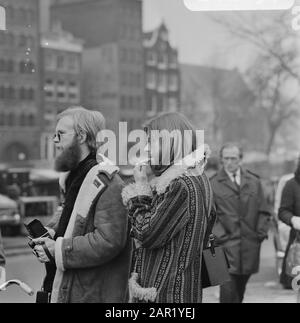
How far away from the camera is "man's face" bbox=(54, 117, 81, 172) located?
9.23 feet

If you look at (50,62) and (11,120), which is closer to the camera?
(11,120)

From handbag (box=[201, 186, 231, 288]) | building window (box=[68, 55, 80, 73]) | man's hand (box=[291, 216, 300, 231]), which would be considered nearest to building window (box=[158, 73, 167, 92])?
building window (box=[68, 55, 80, 73])

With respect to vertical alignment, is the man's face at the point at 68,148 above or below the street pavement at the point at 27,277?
above

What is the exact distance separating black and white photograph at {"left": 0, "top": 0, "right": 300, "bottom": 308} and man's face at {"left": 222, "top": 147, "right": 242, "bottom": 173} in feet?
0.06

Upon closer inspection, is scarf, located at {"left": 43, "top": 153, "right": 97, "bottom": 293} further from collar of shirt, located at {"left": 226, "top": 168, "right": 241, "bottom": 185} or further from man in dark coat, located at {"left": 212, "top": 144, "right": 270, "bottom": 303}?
collar of shirt, located at {"left": 226, "top": 168, "right": 241, "bottom": 185}

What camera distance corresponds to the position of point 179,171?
2.69 meters

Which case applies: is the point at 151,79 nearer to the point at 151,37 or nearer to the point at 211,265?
the point at 151,37

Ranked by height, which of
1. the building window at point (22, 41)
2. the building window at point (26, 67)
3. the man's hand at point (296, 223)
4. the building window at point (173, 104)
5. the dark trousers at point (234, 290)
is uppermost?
the building window at point (22, 41)

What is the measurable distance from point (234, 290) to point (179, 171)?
6.94 ft

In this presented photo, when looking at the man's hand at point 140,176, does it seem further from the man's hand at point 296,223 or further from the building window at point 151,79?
the man's hand at point 296,223

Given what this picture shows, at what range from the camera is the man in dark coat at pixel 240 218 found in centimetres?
473

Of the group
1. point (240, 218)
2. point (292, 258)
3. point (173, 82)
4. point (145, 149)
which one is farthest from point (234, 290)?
point (145, 149)

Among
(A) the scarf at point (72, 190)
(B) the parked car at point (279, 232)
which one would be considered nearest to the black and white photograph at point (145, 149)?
(A) the scarf at point (72, 190)
